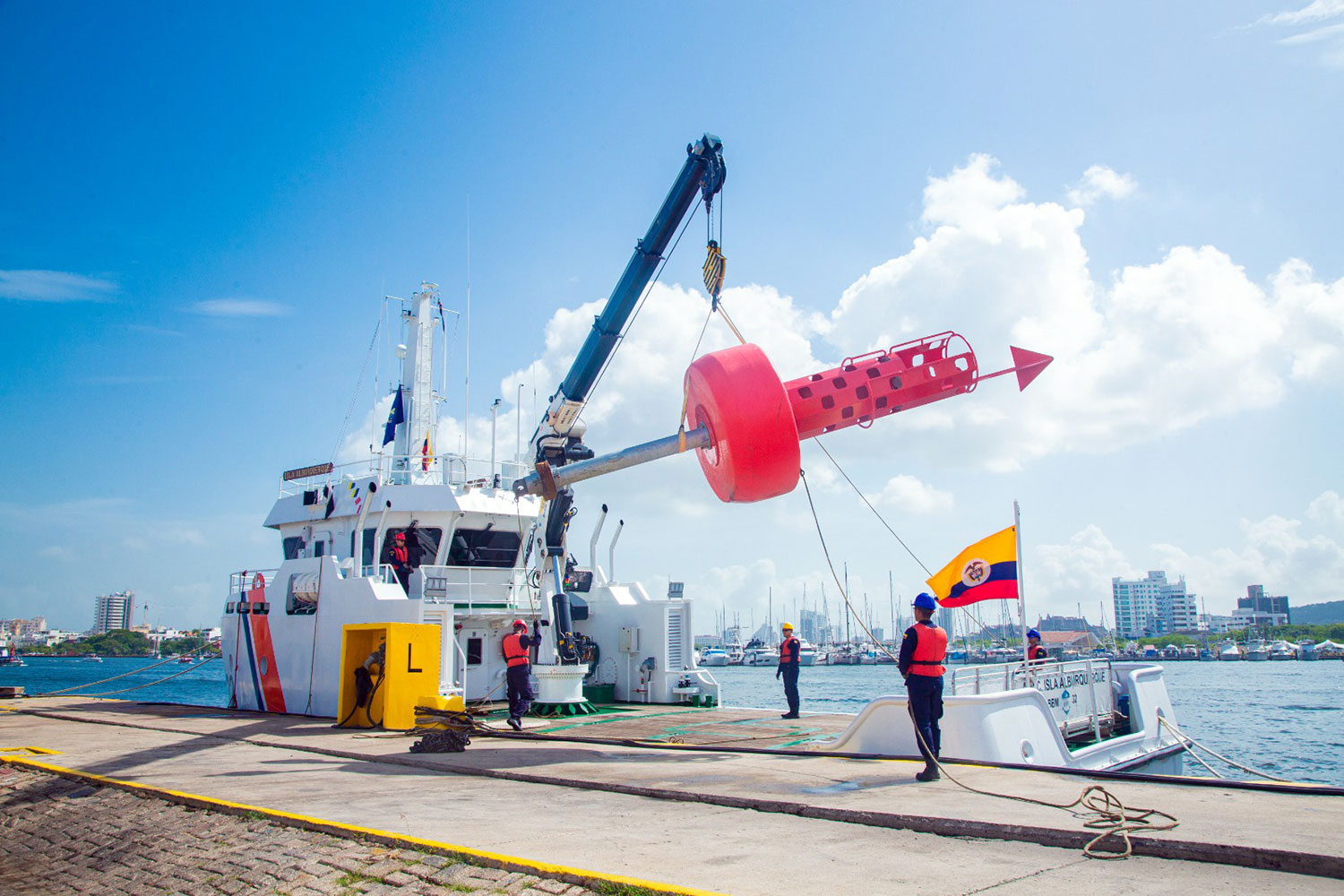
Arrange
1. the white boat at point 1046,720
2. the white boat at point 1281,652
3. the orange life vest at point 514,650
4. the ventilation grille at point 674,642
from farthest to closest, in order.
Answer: the white boat at point 1281,652 < the ventilation grille at point 674,642 < the orange life vest at point 514,650 < the white boat at point 1046,720

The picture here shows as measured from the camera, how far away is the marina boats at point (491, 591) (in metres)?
12.2

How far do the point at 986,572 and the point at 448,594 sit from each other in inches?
383

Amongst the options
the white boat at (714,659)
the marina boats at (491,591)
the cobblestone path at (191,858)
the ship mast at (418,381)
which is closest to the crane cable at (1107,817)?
the cobblestone path at (191,858)

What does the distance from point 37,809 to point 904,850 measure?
735cm

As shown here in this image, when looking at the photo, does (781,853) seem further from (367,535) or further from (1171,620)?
(1171,620)

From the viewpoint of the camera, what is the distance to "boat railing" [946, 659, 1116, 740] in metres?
10.6

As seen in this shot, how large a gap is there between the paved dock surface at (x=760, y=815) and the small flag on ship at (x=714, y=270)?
755cm

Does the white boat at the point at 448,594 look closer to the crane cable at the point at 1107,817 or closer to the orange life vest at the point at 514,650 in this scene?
the orange life vest at the point at 514,650

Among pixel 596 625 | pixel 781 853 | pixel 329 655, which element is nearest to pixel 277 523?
pixel 329 655

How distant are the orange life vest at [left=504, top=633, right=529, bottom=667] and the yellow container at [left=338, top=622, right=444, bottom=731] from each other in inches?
42.9

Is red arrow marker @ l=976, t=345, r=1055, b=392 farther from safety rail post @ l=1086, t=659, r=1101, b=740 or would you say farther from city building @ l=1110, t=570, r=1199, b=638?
city building @ l=1110, t=570, r=1199, b=638

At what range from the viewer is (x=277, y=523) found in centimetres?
1961

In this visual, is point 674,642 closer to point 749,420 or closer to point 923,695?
point 749,420

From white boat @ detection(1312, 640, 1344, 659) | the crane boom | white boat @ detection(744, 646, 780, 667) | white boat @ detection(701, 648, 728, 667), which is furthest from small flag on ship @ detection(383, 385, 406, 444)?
white boat @ detection(1312, 640, 1344, 659)
